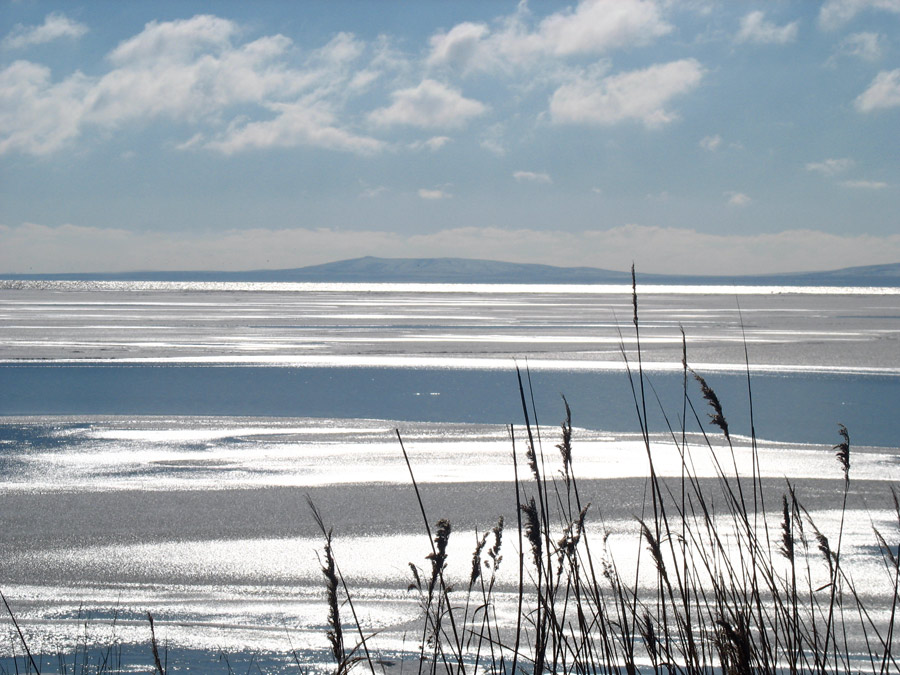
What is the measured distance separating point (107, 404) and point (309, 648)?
27.6 feet

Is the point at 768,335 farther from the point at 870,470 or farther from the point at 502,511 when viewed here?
the point at 502,511

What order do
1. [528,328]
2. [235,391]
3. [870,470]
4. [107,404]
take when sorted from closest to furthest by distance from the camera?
[870,470], [107,404], [235,391], [528,328]

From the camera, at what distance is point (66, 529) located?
5875 mm

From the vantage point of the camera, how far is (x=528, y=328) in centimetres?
2698

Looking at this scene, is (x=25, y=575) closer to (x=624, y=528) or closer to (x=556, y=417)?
(x=624, y=528)

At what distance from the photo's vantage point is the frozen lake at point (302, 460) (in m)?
4.64

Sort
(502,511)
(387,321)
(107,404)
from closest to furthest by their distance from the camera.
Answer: (502,511) → (107,404) → (387,321)

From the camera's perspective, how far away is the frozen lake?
4.64 meters

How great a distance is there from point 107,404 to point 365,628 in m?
8.26

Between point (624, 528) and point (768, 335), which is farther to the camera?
point (768, 335)

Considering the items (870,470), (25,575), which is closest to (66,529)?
(25,575)

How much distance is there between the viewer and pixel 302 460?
320 inches

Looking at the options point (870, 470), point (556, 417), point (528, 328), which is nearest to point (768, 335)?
point (528, 328)

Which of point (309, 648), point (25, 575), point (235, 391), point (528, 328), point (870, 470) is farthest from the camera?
point (528, 328)
